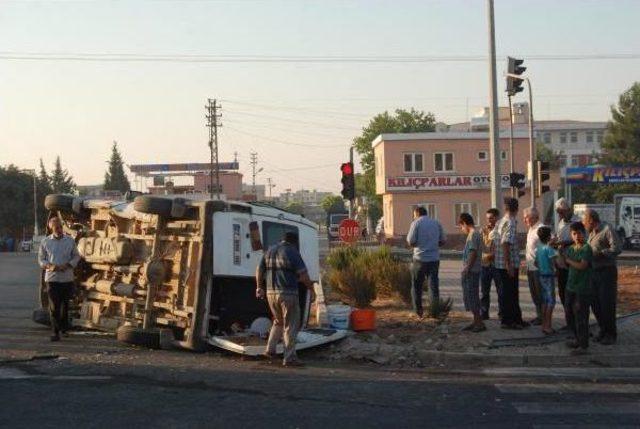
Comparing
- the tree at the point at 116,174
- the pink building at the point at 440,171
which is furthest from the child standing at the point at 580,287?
the tree at the point at 116,174

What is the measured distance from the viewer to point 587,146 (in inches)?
4678

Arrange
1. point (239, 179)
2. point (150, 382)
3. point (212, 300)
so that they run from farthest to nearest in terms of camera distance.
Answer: point (239, 179)
point (212, 300)
point (150, 382)

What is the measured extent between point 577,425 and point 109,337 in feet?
24.6

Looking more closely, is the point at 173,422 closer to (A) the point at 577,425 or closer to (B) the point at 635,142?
(A) the point at 577,425

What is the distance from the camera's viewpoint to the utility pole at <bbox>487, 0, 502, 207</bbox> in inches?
719

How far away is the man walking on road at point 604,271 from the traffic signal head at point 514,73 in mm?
11448

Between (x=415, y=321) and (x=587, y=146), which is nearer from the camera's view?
(x=415, y=321)

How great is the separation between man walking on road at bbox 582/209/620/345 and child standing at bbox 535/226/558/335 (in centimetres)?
69

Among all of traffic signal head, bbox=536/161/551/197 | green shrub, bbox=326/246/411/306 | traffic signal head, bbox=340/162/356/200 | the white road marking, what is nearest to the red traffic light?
traffic signal head, bbox=340/162/356/200

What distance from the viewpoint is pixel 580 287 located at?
9984 mm

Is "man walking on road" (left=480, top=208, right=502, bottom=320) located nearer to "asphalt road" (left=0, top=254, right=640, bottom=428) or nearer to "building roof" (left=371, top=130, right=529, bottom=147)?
"asphalt road" (left=0, top=254, right=640, bottom=428)

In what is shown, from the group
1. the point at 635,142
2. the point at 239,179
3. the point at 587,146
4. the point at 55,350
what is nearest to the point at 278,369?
the point at 55,350

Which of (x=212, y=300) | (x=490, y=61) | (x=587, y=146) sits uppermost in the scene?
(x=587, y=146)

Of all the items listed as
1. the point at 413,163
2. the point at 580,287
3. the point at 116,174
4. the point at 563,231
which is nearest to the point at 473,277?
the point at 563,231
